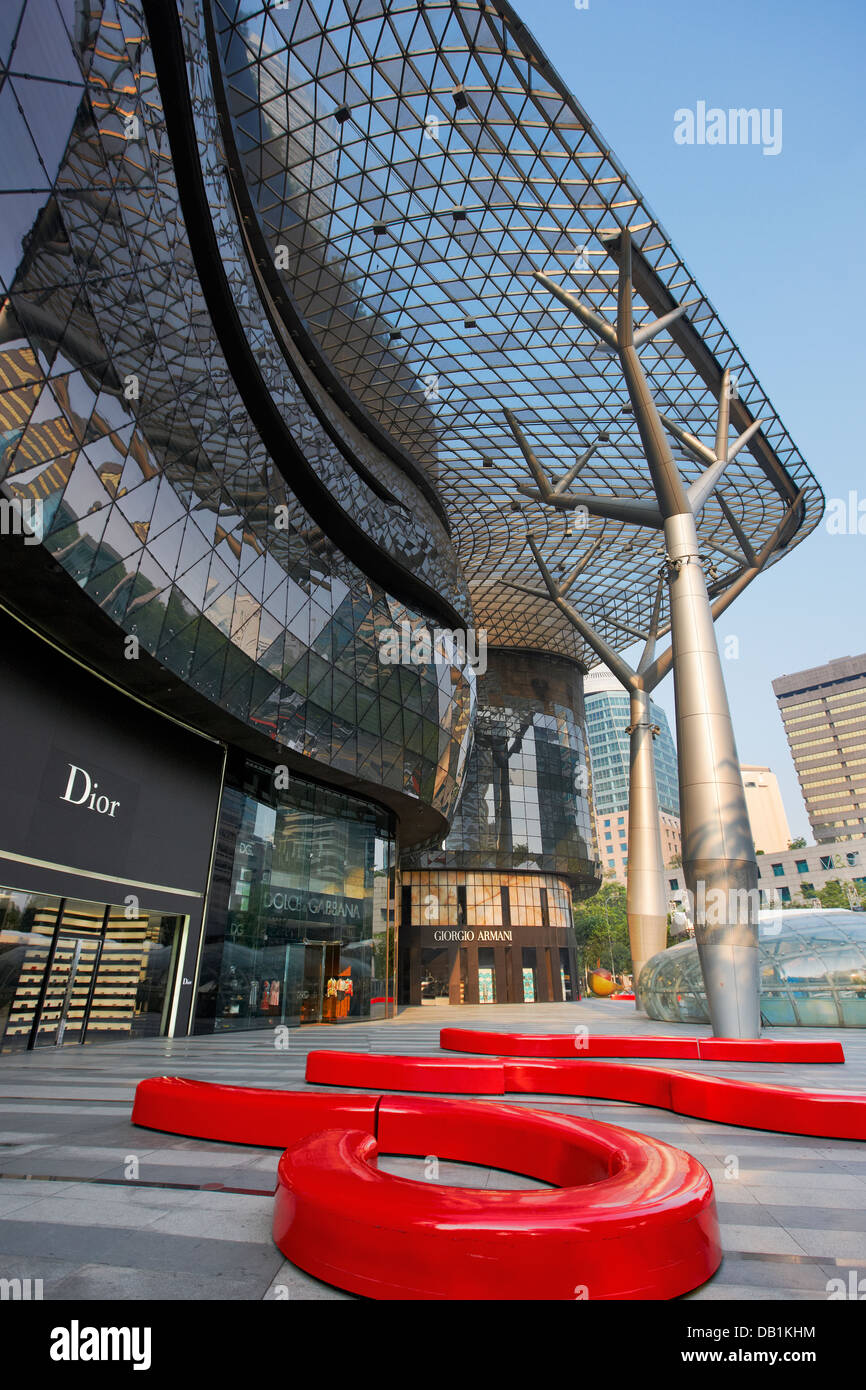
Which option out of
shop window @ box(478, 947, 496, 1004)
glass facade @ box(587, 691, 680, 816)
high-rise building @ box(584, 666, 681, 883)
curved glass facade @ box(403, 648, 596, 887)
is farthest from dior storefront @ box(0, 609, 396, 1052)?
glass facade @ box(587, 691, 680, 816)

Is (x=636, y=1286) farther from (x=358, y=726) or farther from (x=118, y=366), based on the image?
(x=358, y=726)

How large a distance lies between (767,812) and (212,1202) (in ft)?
577

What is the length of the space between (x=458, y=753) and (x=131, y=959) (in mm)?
18453

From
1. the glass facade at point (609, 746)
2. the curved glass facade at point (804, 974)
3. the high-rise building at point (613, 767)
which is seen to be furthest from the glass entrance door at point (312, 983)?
the glass facade at point (609, 746)

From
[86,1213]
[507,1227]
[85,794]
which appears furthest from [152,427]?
[507,1227]

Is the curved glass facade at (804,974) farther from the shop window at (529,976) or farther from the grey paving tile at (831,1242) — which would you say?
the shop window at (529,976)

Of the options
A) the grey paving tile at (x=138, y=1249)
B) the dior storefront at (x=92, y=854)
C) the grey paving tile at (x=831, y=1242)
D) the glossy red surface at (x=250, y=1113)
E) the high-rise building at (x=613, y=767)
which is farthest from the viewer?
the high-rise building at (x=613, y=767)

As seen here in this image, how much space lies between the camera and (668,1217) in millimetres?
3502

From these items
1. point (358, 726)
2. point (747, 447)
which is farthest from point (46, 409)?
point (747, 447)

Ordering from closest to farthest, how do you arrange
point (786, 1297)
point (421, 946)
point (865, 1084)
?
point (786, 1297) < point (865, 1084) < point (421, 946)

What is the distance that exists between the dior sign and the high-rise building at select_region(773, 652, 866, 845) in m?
144

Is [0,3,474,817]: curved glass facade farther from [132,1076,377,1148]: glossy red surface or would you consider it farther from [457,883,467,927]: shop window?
[457,883,467,927]: shop window

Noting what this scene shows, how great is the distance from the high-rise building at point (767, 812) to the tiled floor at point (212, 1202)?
163 meters

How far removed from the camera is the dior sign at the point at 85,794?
15055 mm
